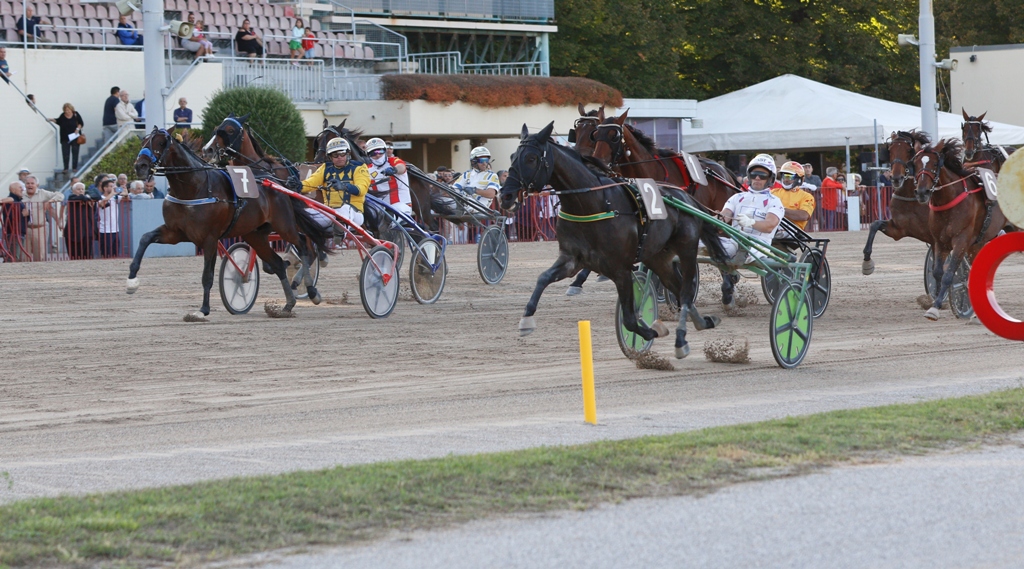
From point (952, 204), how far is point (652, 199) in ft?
16.0

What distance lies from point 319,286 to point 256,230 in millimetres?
3685

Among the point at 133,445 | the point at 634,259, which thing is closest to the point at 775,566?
the point at 133,445

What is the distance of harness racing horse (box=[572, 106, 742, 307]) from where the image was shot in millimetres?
14073

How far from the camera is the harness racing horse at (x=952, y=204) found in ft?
45.4

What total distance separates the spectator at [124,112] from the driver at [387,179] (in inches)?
398

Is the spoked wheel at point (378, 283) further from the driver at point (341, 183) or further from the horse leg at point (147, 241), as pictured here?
the horse leg at point (147, 241)

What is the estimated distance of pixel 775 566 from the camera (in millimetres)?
4867

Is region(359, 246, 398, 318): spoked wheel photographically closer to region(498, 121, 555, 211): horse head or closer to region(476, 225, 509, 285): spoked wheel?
region(476, 225, 509, 285): spoked wheel

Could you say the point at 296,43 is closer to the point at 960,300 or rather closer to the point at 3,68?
the point at 3,68

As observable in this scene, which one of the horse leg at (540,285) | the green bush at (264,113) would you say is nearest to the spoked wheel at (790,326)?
the horse leg at (540,285)

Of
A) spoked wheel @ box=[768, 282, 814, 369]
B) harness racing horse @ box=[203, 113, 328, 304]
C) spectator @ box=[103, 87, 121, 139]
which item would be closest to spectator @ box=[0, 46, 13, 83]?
spectator @ box=[103, 87, 121, 139]

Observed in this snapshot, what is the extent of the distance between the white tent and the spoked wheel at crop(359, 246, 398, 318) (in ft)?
63.1

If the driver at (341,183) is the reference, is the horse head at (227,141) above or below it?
above

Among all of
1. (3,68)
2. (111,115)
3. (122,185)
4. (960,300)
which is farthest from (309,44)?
(960,300)
